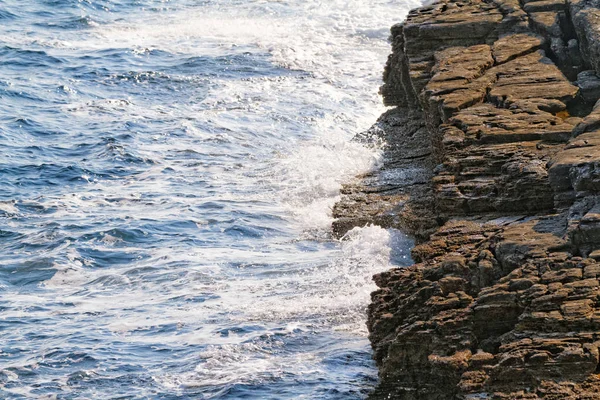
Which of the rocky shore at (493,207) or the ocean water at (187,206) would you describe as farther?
the ocean water at (187,206)

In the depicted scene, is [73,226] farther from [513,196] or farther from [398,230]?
[513,196]

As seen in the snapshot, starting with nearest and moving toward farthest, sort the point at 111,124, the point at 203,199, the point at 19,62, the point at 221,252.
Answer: the point at 221,252, the point at 203,199, the point at 111,124, the point at 19,62

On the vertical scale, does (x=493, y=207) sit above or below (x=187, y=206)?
above

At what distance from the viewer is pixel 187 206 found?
23578mm

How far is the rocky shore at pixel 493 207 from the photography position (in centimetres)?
1209

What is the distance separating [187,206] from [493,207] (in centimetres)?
929

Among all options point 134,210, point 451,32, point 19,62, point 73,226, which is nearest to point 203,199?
point 134,210

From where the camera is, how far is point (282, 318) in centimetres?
1683

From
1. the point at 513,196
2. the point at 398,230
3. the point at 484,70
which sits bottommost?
the point at 398,230

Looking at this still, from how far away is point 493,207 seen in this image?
52.4 ft

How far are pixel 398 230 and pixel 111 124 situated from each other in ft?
43.5

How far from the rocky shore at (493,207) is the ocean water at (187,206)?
114 cm

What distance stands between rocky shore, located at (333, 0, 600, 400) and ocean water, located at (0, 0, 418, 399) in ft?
3.75

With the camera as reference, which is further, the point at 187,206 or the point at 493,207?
the point at 187,206
